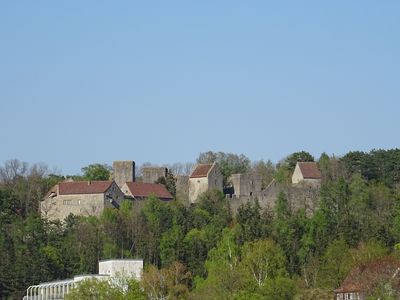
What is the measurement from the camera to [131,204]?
368ft

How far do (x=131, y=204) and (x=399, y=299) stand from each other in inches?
1769

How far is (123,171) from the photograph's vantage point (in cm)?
11912

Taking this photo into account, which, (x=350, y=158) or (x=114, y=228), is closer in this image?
(x=114, y=228)

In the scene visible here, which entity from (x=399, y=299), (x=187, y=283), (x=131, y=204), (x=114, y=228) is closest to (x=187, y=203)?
(x=131, y=204)

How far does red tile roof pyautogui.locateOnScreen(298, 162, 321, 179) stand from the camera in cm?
11919

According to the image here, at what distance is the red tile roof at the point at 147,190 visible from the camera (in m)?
116

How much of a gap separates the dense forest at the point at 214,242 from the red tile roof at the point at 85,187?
219cm

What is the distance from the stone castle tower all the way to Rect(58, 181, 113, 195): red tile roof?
4956 millimetres

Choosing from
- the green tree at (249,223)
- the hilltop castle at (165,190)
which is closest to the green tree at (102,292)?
the green tree at (249,223)

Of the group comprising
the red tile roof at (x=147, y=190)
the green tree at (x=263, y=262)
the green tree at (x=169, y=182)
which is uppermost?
the green tree at (x=169, y=182)

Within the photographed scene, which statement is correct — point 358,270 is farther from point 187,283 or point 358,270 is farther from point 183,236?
point 183,236

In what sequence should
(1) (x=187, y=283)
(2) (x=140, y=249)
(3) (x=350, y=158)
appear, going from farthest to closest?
1. (3) (x=350, y=158)
2. (2) (x=140, y=249)
3. (1) (x=187, y=283)

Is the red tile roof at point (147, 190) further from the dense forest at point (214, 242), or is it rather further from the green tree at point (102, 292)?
the green tree at point (102, 292)

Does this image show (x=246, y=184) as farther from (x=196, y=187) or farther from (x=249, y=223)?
(x=249, y=223)
